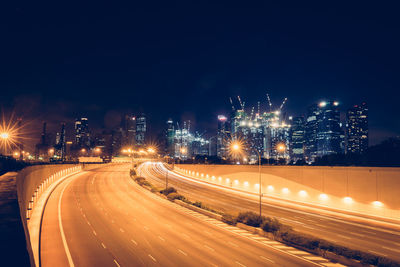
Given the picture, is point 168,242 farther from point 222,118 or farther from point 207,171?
point 222,118

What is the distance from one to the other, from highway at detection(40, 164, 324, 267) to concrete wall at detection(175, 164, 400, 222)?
2261 cm

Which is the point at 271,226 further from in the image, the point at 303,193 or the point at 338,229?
the point at 303,193

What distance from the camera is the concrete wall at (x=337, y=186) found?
1355 inches

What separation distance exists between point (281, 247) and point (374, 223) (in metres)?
18.8

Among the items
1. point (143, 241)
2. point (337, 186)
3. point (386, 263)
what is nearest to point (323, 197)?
point (337, 186)

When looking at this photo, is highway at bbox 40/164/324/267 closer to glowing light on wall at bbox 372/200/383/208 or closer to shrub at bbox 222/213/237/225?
shrub at bbox 222/213/237/225

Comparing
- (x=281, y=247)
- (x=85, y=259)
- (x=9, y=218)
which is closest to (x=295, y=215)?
(x=281, y=247)

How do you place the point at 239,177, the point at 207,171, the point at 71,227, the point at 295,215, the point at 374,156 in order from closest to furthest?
the point at 71,227 → the point at 295,215 → the point at 374,156 → the point at 239,177 → the point at 207,171

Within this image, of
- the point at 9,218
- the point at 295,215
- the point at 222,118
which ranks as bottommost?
the point at 295,215

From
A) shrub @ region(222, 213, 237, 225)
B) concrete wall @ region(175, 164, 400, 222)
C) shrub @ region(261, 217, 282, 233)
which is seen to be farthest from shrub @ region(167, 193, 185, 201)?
shrub @ region(261, 217, 282, 233)

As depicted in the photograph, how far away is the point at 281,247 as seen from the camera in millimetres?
22562

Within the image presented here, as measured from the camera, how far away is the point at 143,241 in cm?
2306

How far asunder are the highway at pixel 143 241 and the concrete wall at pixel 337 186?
74.2 ft

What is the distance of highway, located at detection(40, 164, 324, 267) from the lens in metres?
18.6
